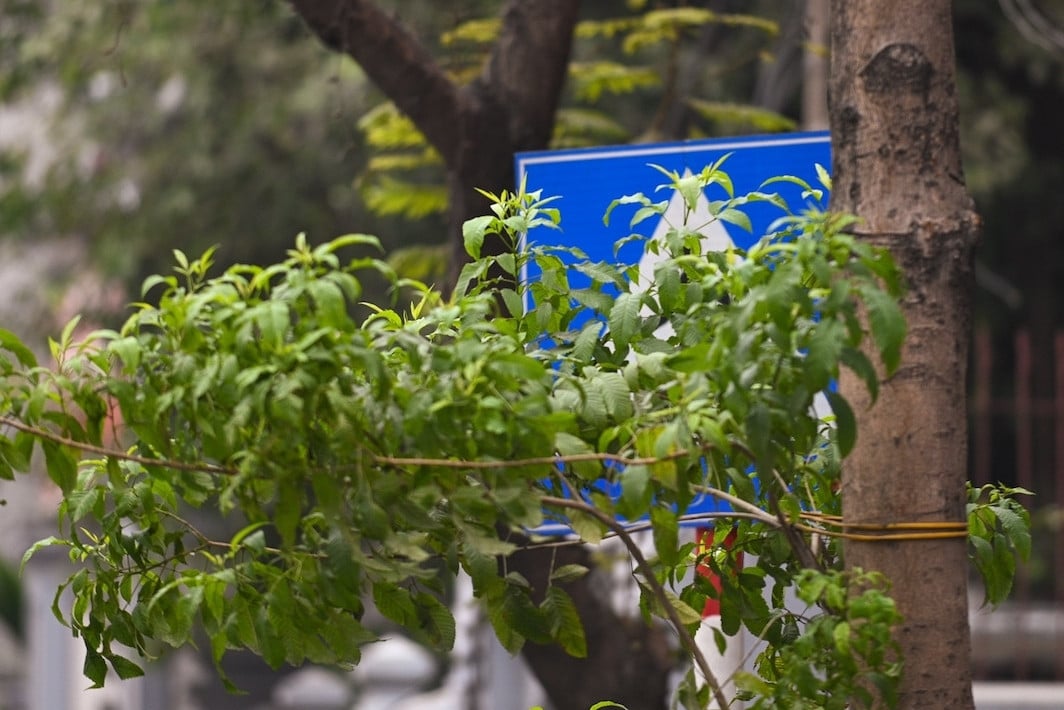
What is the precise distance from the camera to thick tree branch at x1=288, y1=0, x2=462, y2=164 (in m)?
5.03

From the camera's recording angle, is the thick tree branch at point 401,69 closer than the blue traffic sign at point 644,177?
No

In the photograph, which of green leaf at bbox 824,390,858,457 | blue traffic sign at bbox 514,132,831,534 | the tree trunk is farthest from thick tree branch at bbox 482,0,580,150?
green leaf at bbox 824,390,858,457

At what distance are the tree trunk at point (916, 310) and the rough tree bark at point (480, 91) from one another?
238cm

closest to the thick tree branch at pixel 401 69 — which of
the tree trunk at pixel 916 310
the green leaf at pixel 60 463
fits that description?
the tree trunk at pixel 916 310

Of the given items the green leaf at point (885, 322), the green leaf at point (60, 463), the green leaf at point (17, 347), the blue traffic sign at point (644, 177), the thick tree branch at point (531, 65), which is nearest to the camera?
the green leaf at point (885, 322)

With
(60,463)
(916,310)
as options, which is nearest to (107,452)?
(60,463)

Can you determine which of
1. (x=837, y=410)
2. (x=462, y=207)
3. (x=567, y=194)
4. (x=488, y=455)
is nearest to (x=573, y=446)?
(x=488, y=455)

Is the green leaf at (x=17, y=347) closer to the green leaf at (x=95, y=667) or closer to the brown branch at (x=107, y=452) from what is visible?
the brown branch at (x=107, y=452)

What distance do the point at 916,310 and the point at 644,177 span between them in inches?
60.6

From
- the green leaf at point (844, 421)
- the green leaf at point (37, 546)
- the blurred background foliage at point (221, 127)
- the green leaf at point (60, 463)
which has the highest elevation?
the blurred background foliage at point (221, 127)

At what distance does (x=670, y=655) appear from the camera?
5.88 m

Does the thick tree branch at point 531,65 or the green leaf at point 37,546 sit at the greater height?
the thick tree branch at point 531,65

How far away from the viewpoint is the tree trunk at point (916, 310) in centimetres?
252

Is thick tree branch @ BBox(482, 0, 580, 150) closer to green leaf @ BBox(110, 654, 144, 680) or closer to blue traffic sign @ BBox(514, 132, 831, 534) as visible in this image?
blue traffic sign @ BBox(514, 132, 831, 534)
